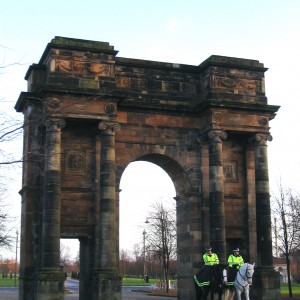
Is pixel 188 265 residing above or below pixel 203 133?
below

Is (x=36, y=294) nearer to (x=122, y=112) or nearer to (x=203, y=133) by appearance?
(x=122, y=112)

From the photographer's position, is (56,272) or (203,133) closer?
(56,272)

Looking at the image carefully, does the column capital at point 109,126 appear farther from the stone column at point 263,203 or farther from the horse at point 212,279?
the horse at point 212,279

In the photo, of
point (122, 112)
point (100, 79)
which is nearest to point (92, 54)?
point (100, 79)

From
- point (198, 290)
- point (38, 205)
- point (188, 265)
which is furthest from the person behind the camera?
point (188, 265)

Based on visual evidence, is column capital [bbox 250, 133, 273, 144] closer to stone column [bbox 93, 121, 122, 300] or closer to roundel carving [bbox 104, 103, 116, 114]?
stone column [bbox 93, 121, 122, 300]

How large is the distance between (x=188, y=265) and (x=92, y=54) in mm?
10374

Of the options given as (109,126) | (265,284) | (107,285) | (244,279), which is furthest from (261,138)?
(107,285)

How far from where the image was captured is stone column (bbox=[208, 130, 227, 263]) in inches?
930

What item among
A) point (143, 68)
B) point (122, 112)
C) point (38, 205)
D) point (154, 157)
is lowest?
point (38, 205)

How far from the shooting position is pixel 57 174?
2223 centimetres

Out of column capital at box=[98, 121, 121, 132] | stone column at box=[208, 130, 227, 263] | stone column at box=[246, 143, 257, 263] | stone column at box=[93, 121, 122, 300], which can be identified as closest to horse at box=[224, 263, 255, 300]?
stone column at box=[208, 130, 227, 263]

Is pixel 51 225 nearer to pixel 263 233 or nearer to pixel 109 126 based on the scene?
pixel 109 126

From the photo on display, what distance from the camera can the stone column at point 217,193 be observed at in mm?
23625
